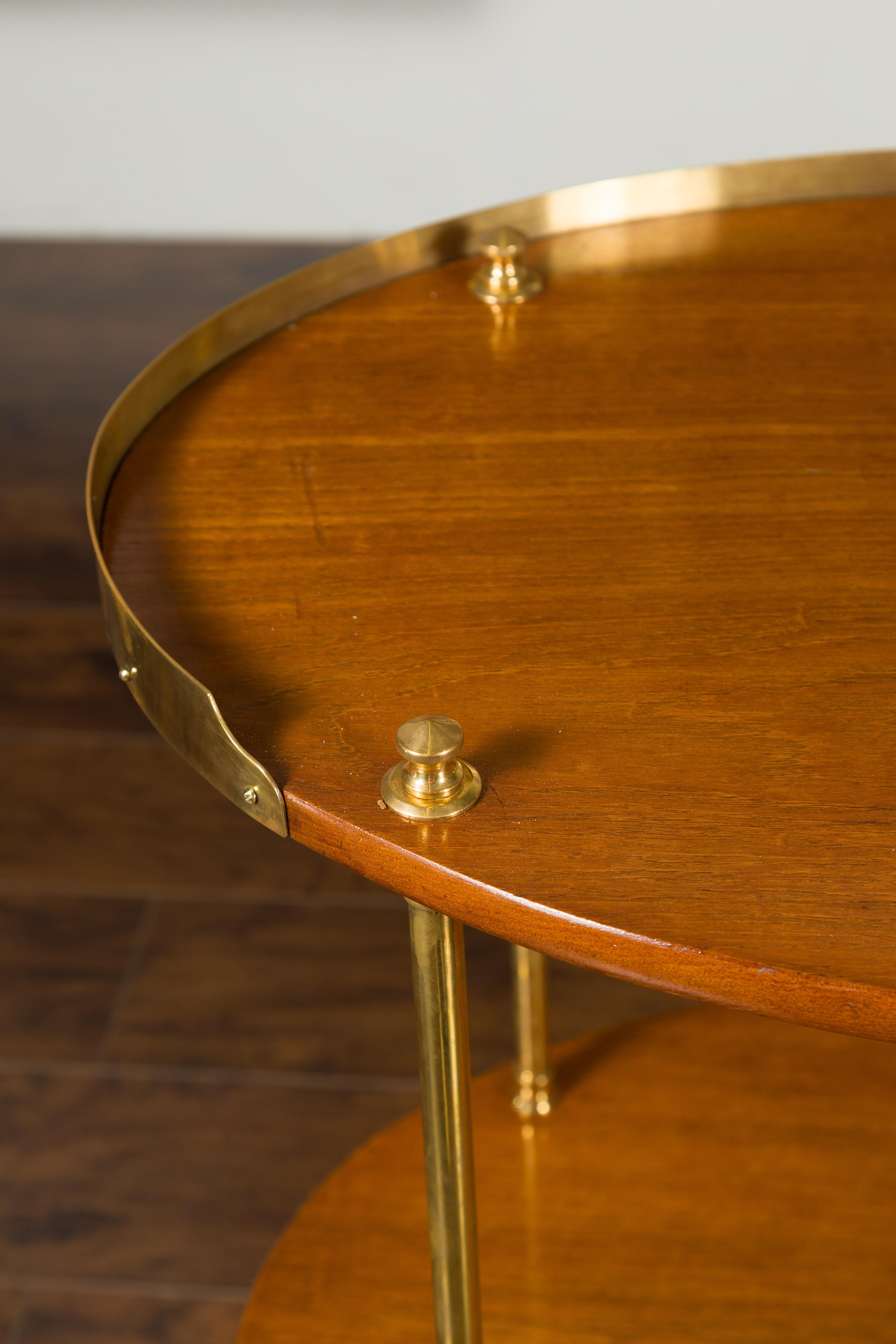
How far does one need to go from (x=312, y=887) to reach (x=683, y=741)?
743 millimetres

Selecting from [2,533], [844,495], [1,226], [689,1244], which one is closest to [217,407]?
[844,495]

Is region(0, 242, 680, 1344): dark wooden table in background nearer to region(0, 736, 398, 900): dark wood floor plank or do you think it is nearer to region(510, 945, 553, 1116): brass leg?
region(0, 736, 398, 900): dark wood floor plank

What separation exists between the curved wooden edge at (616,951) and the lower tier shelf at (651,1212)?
1.38 feet

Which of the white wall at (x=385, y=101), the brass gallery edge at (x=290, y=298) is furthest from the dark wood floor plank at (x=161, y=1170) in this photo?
the white wall at (x=385, y=101)

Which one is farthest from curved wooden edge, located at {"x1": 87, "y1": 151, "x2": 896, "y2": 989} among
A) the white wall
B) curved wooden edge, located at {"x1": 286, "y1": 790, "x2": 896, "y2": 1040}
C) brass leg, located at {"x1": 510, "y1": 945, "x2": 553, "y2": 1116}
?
the white wall

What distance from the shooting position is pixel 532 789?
1.49 feet

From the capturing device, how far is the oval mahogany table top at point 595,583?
1.39ft

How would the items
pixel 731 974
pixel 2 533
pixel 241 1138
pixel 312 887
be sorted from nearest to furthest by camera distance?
1. pixel 731 974
2. pixel 241 1138
3. pixel 312 887
4. pixel 2 533

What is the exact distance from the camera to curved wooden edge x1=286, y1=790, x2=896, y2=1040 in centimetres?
39

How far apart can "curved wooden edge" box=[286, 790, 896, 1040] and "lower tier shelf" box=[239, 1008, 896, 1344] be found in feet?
1.38

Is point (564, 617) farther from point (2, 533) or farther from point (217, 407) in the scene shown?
point (2, 533)

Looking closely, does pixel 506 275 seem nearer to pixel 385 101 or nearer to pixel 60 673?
pixel 60 673

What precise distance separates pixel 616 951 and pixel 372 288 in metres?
0.43

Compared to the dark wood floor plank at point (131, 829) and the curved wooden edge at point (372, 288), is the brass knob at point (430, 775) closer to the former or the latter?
the curved wooden edge at point (372, 288)
